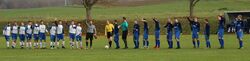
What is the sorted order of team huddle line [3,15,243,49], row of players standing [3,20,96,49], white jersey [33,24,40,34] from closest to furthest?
1. team huddle line [3,15,243,49]
2. row of players standing [3,20,96,49]
3. white jersey [33,24,40,34]

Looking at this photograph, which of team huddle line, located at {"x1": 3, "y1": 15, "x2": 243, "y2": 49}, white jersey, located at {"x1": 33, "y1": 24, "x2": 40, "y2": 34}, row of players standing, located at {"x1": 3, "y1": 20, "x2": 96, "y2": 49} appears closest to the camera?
team huddle line, located at {"x1": 3, "y1": 15, "x2": 243, "y2": 49}

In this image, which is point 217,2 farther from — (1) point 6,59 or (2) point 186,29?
(1) point 6,59

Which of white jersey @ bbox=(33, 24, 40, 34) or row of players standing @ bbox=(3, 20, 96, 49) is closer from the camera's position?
row of players standing @ bbox=(3, 20, 96, 49)

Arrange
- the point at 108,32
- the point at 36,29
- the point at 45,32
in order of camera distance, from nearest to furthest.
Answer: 1. the point at 108,32
2. the point at 36,29
3. the point at 45,32

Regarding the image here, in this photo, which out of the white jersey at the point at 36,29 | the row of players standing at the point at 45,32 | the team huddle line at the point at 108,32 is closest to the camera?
the team huddle line at the point at 108,32

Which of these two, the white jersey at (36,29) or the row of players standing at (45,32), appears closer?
the row of players standing at (45,32)

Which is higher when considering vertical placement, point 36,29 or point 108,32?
point 36,29

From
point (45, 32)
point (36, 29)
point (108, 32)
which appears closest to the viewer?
point (108, 32)

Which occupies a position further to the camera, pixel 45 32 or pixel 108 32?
pixel 45 32

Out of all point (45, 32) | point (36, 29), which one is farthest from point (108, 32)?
point (36, 29)

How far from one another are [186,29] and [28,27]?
3067cm

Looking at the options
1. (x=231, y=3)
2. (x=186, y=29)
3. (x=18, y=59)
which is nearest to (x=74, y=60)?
(x=18, y=59)

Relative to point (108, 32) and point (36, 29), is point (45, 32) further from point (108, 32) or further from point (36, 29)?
point (108, 32)

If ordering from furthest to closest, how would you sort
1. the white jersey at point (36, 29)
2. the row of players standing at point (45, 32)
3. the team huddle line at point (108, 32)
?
the white jersey at point (36, 29) → the row of players standing at point (45, 32) → the team huddle line at point (108, 32)
